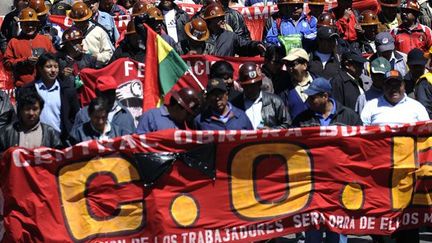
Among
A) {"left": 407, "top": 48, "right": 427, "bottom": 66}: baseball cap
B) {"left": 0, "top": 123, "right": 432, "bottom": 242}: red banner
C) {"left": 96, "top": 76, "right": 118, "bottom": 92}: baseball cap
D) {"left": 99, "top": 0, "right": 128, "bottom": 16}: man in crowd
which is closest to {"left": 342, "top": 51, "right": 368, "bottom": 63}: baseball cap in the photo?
{"left": 407, "top": 48, "right": 427, "bottom": 66}: baseball cap

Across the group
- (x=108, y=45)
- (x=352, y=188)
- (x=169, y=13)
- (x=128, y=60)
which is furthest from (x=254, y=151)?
(x=169, y=13)

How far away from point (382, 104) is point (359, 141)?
732mm

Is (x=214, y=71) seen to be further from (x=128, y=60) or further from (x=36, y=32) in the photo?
(x=36, y=32)

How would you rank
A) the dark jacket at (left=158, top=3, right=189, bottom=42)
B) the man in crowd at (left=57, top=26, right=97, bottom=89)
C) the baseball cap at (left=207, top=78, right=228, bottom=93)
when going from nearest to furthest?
the baseball cap at (left=207, top=78, right=228, bottom=93)
the man in crowd at (left=57, top=26, right=97, bottom=89)
the dark jacket at (left=158, top=3, right=189, bottom=42)

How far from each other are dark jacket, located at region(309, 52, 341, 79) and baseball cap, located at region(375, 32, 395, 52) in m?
0.84

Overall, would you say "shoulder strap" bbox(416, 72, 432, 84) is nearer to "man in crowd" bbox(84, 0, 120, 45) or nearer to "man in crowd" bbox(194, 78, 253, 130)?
"man in crowd" bbox(194, 78, 253, 130)

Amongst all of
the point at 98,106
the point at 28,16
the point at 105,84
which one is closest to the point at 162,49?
the point at 105,84

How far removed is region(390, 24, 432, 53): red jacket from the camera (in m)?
15.2

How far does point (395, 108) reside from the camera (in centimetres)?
1132

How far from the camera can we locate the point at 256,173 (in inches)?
420

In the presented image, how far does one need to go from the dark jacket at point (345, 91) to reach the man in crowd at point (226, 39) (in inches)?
79.1

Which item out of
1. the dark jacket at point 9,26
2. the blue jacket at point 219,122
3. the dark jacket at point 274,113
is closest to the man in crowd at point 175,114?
the blue jacket at point 219,122

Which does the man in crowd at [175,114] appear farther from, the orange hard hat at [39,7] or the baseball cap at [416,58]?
the orange hard hat at [39,7]

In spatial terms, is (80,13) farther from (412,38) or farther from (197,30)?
(412,38)
